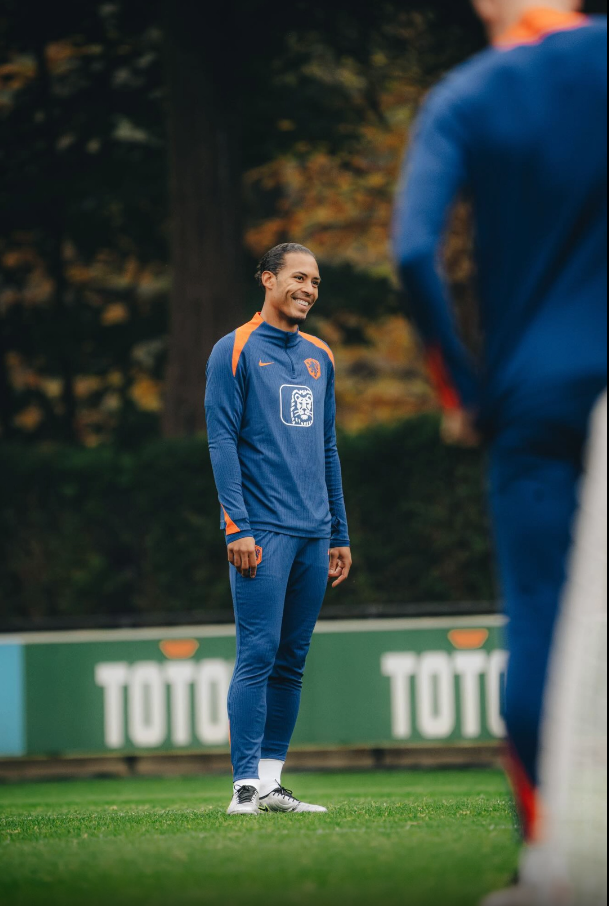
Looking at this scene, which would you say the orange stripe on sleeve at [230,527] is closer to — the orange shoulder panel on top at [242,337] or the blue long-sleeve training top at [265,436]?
the blue long-sleeve training top at [265,436]

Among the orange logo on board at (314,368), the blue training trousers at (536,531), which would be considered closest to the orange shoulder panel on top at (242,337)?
the orange logo on board at (314,368)

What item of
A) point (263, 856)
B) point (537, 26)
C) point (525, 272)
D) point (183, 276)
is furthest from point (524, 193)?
point (183, 276)

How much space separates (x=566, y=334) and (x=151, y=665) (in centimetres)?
853

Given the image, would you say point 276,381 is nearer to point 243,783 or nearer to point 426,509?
point 243,783

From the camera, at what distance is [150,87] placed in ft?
63.7

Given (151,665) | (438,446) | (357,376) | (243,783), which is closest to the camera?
(243,783)

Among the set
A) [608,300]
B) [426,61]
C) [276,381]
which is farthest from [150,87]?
[608,300]

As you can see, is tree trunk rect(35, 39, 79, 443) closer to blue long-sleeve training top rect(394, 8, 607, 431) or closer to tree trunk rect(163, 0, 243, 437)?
tree trunk rect(163, 0, 243, 437)

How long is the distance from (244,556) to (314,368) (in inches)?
37.3

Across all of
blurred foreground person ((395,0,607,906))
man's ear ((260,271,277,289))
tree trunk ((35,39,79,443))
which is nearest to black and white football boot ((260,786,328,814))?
man's ear ((260,271,277,289))

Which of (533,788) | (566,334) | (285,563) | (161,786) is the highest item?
(566,334)

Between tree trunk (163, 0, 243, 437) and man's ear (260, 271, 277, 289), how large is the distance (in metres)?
10.0

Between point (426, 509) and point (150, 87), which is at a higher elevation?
point (150, 87)

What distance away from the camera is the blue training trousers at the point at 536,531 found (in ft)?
10.3
